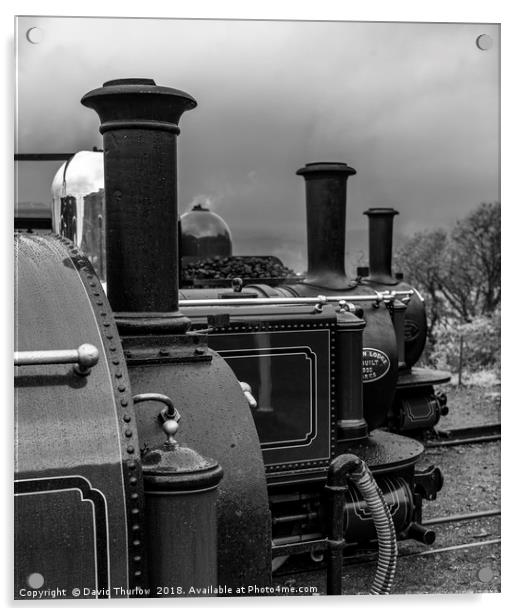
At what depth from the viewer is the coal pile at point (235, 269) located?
5.67 metres

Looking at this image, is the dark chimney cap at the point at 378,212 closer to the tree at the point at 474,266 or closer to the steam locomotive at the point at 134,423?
the tree at the point at 474,266

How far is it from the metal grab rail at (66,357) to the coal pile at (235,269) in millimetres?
3891

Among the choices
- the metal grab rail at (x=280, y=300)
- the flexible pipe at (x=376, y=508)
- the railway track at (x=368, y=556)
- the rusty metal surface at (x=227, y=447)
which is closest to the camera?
the rusty metal surface at (x=227, y=447)

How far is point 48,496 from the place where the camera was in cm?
162

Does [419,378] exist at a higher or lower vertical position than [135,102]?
lower

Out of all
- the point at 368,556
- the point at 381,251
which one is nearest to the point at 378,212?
the point at 381,251

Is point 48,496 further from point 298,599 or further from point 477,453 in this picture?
point 477,453

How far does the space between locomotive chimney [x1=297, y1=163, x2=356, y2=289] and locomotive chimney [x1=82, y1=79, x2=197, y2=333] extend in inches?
124

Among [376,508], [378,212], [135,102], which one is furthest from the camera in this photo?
[378,212]

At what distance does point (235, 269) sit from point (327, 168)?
40.6 inches

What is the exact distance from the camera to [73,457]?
1.64 metres

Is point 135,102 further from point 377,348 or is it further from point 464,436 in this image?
point 464,436

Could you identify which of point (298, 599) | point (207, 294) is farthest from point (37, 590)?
point (207, 294)

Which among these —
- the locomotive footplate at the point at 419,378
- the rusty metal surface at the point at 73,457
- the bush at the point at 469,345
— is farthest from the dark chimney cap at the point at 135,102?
the locomotive footplate at the point at 419,378
